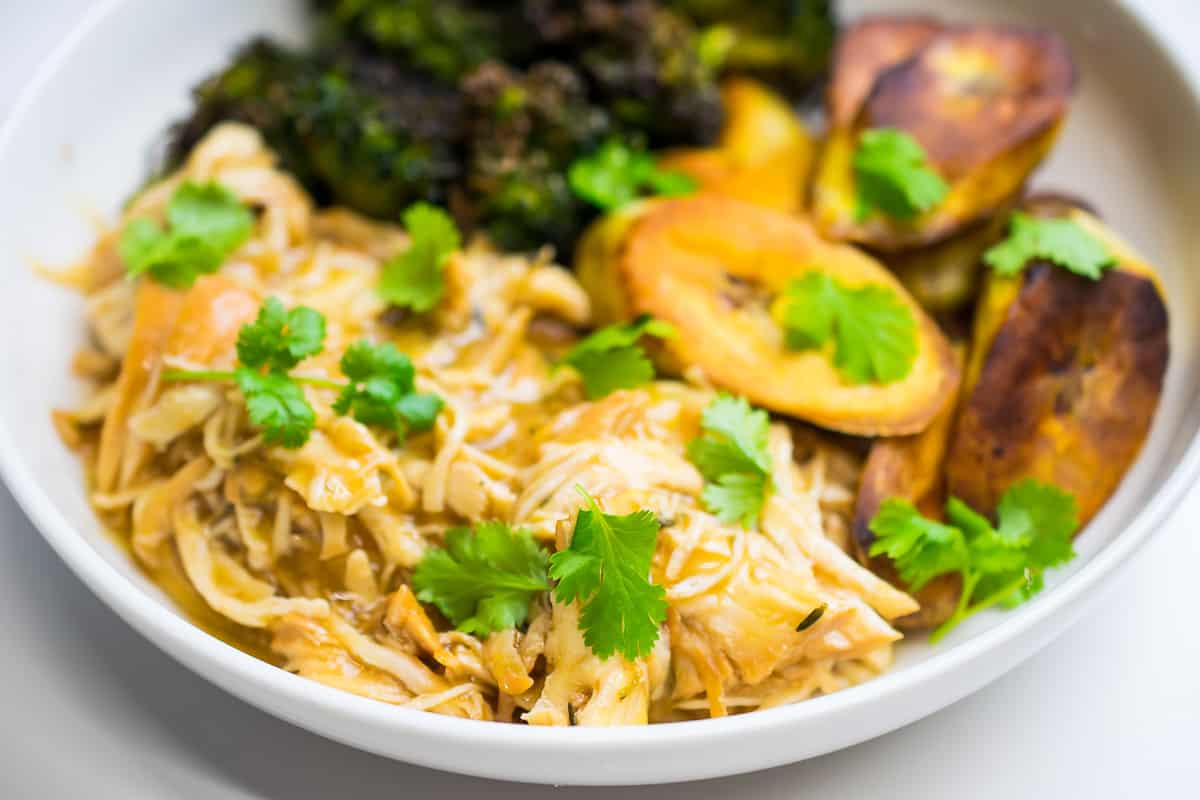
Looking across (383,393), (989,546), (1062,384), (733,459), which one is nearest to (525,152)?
(383,393)

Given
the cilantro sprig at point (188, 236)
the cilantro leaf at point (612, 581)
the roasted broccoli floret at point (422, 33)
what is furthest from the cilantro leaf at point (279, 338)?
the roasted broccoli floret at point (422, 33)

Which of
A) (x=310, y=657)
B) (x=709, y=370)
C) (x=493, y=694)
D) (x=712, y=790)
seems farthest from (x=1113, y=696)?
(x=310, y=657)

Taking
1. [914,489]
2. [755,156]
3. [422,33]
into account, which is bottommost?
[914,489]

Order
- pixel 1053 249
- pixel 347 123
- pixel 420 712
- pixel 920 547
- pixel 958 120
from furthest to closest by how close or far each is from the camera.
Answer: pixel 347 123 < pixel 958 120 < pixel 1053 249 < pixel 920 547 < pixel 420 712

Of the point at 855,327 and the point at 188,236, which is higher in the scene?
the point at 188,236

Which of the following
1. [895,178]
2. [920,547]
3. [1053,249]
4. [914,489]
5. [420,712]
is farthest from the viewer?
[895,178]

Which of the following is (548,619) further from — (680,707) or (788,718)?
(788,718)

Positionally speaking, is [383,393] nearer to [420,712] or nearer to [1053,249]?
[420,712]
